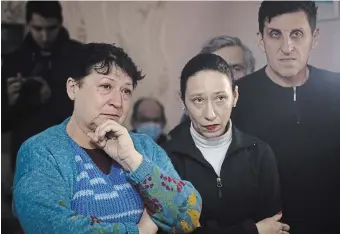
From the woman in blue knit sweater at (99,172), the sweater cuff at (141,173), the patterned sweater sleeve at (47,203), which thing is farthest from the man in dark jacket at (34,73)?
the sweater cuff at (141,173)

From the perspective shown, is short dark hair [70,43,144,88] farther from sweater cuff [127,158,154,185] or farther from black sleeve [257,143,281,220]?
black sleeve [257,143,281,220]

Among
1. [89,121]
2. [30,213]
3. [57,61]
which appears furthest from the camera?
[57,61]

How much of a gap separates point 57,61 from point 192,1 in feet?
1.70

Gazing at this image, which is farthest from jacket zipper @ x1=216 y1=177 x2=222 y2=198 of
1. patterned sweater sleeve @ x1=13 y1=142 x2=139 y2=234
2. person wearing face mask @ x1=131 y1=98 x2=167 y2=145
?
patterned sweater sleeve @ x1=13 y1=142 x2=139 y2=234

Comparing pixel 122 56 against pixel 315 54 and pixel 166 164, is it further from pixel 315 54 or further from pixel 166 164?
pixel 315 54

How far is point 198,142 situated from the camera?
1.42m

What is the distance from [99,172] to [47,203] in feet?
0.63

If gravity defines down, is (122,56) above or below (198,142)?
above

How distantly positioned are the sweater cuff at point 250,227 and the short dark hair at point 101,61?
0.59 metres

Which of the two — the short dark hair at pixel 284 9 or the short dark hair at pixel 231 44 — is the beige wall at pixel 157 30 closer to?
the short dark hair at pixel 231 44

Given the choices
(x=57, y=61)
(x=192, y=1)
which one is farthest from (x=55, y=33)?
(x=192, y=1)

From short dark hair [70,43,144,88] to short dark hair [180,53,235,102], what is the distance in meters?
0.16

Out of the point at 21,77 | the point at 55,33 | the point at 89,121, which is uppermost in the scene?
the point at 55,33

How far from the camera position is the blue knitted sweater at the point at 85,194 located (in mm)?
1145
